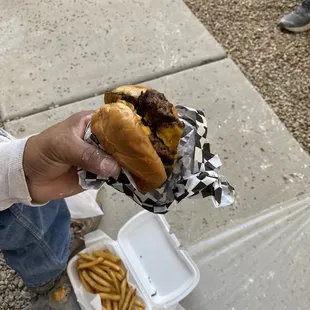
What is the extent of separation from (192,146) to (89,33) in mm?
2127

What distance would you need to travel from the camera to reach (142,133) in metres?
1.47

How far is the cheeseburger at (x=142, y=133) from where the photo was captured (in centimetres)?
147

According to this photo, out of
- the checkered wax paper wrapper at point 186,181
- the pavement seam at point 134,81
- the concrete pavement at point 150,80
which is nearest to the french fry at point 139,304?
the concrete pavement at point 150,80

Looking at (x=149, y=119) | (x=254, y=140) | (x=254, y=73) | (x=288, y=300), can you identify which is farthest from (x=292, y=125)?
(x=149, y=119)

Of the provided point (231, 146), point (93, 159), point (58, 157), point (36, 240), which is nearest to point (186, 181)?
point (93, 159)

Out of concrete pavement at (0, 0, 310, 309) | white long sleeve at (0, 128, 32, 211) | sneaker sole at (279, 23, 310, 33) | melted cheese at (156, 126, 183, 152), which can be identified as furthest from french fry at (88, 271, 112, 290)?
sneaker sole at (279, 23, 310, 33)

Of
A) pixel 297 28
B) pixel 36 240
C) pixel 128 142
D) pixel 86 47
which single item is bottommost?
pixel 297 28

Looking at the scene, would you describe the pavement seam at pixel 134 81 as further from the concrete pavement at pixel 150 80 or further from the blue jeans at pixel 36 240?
the blue jeans at pixel 36 240

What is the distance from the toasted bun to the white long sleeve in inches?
12.5

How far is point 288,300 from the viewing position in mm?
2303

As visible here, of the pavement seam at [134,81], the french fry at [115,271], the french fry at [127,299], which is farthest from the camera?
the pavement seam at [134,81]

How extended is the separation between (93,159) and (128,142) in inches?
5.6

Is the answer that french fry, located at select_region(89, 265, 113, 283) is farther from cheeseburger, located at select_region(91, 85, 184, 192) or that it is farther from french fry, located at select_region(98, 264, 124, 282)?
cheeseburger, located at select_region(91, 85, 184, 192)

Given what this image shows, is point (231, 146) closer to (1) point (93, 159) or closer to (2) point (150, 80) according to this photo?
(2) point (150, 80)
